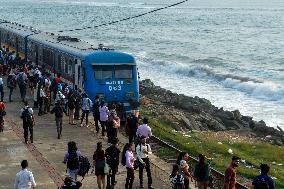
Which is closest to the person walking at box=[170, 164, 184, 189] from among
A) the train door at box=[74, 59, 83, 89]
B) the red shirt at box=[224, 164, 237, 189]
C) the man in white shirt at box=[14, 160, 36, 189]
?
the red shirt at box=[224, 164, 237, 189]

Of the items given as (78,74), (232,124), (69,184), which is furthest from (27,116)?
(232,124)

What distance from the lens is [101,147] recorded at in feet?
42.8

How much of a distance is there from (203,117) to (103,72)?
34.7 feet

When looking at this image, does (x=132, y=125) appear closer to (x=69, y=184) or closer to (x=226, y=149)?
(x=226, y=149)

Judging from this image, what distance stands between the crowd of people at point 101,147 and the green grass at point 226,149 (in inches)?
92.0

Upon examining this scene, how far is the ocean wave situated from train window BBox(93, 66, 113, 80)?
970 inches

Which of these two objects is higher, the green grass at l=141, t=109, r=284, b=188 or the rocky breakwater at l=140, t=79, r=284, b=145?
the green grass at l=141, t=109, r=284, b=188

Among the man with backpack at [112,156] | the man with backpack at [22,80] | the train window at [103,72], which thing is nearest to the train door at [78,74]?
the train window at [103,72]

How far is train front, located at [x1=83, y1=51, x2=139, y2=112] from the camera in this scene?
22.2 meters

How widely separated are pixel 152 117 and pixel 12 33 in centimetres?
1605

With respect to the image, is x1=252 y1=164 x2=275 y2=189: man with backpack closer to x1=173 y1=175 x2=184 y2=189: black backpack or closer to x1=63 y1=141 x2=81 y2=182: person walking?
x1=173 y1=175 x2=184 y2=189: black backpack

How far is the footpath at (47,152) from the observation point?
14898 millimetres

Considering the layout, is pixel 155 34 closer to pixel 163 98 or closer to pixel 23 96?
pixel 163 98

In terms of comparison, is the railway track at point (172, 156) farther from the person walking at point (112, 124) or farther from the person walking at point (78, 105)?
the person walking at point (78, 105)
